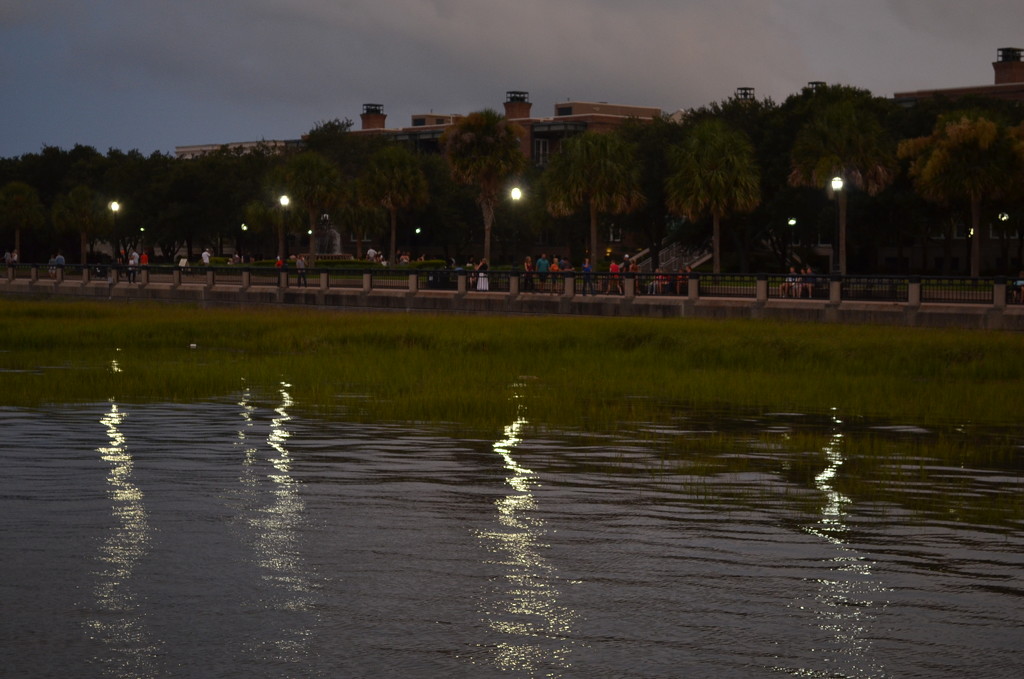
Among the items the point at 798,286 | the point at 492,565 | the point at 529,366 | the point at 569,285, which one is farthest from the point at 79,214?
the point at 492,565

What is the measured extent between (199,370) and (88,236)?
91895 mm

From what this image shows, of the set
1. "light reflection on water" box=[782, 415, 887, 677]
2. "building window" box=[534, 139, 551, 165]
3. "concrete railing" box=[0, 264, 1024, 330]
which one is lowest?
"light reflection on water" box=[782, 415, 887, 677]

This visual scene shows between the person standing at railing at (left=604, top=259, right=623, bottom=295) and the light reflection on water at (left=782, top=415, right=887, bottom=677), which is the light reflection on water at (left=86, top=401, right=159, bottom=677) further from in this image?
the person standing at railing at (left=604, top=259, right=623, bottom=295)

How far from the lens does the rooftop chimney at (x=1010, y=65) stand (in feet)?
370

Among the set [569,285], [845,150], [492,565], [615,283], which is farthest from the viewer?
[845,150]

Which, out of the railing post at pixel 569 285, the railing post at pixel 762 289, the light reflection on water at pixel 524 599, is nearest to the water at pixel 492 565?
the light reflection on water at pixel 524 599

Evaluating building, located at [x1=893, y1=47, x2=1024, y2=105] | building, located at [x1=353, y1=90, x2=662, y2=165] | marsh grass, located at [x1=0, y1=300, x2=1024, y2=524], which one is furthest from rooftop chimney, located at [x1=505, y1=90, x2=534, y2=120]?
marsh grass, located at [x1=0, y1=300, x2=1024, y2=524]

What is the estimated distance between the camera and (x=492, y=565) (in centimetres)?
1016

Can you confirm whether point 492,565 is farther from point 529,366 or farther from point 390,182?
point 390,182

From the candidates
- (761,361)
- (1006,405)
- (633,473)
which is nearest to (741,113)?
(761,361)

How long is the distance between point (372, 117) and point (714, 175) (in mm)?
102269

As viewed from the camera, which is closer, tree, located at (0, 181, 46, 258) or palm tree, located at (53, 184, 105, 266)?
palm tree, located at (53, 184, 105, 266)

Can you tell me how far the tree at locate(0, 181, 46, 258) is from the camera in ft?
351

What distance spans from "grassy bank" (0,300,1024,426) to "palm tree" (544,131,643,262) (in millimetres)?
31010
